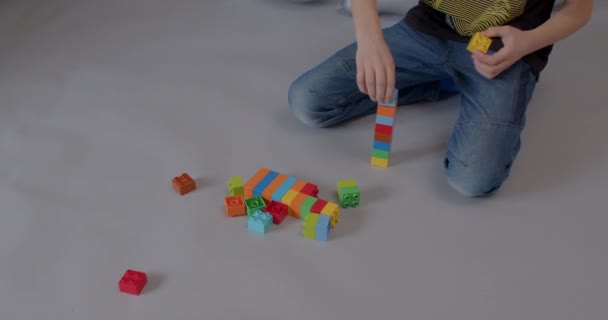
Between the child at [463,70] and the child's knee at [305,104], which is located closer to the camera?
the child at [463,70]

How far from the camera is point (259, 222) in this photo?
87 cm

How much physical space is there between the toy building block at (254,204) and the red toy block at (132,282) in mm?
179

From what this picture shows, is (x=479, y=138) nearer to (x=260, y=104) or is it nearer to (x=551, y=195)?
(x=551, y=195)

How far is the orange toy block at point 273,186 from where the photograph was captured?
3.02ft

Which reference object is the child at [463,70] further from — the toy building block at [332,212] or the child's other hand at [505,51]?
the toy building block at [332,212]

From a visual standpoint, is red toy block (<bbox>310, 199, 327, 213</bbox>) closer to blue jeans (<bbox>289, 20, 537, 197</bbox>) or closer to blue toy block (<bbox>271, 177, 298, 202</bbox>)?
blue toy block (<bbox>271, 177, 298, 202</bbox>)

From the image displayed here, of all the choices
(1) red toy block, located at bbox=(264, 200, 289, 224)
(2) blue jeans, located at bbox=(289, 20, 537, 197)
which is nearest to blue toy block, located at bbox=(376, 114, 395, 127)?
(2) blue jeans, located at bbox=(289, 20, 537, 197)

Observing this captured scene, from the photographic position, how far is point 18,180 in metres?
0.97

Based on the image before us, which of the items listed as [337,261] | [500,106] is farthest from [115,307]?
[500,106]

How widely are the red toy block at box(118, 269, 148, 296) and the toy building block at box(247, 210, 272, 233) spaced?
17 centimetres

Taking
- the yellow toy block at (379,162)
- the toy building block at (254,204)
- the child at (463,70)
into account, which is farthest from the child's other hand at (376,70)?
the toy building block at (254,204)

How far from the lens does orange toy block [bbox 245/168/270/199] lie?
3.05 feet

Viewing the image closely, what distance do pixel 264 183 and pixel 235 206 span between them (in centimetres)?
6

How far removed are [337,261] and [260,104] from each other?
43 centimetres
